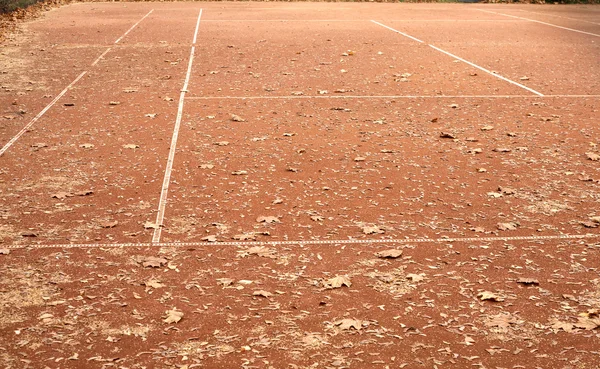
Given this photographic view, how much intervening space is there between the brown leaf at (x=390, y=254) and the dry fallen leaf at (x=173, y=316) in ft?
5.17

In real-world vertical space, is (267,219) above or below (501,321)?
above

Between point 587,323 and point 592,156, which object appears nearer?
point 587,323

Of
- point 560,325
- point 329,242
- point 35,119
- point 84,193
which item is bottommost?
point 560,325

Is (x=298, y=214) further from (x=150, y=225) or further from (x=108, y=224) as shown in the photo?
Result: (x=108, y=224)

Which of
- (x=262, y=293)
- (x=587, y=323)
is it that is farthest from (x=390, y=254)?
(x=587, y=323)

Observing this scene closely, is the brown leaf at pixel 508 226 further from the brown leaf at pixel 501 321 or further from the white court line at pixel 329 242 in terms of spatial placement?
the brown leaf at pixel 501 321

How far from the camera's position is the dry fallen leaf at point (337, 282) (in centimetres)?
475

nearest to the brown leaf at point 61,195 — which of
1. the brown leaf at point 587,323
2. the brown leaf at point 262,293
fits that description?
the brown leaf at point 262,293

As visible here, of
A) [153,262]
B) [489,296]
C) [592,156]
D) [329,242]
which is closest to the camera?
[489,296]

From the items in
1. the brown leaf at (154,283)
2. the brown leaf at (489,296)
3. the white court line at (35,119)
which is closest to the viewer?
the brown leaf at (489,296)

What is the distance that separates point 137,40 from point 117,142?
25.3 feet

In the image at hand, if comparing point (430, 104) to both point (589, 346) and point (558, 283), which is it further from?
point (589, 346)

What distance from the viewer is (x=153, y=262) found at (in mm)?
5043

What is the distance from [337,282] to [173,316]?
3.72 feet
